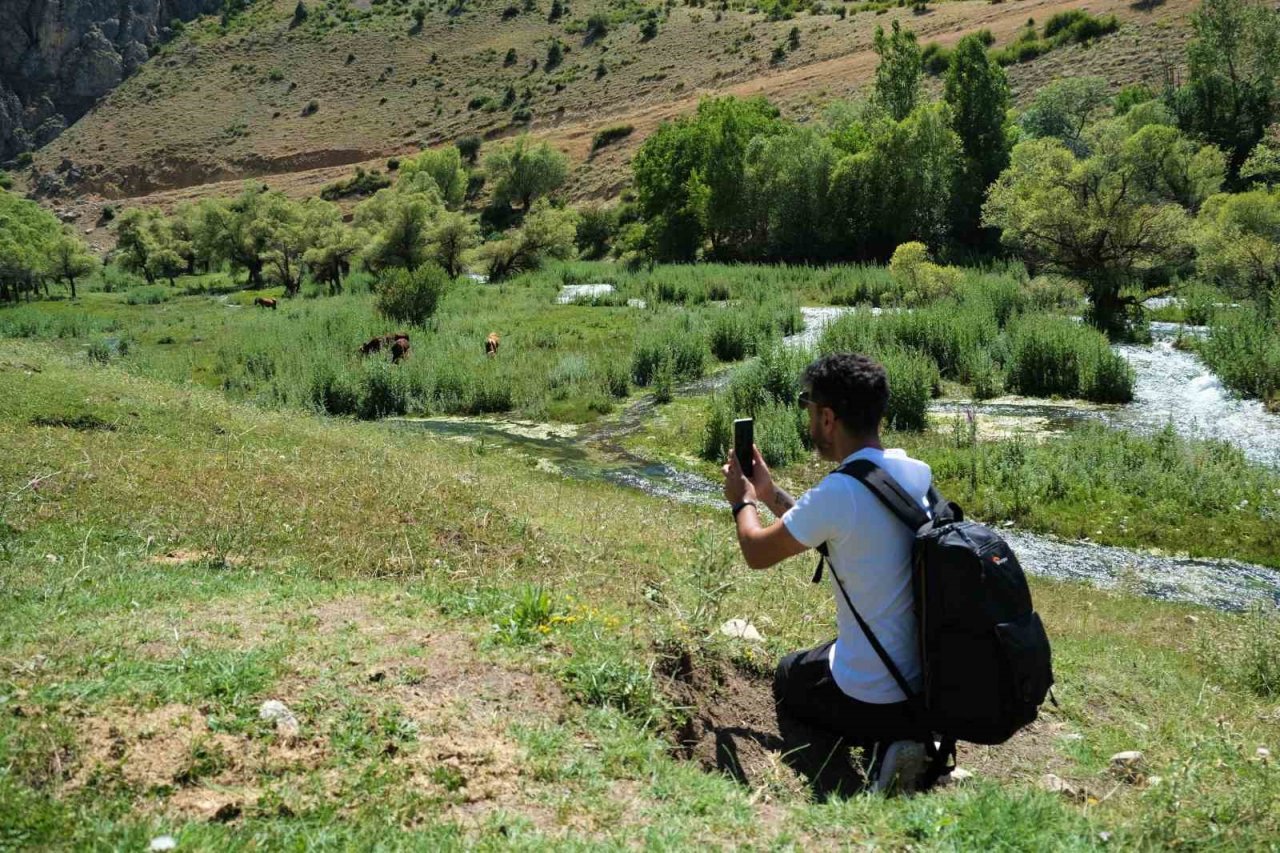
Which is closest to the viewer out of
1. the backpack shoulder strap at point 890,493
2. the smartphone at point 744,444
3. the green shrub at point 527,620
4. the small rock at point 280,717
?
the backpack shoulder strap at point 890,493

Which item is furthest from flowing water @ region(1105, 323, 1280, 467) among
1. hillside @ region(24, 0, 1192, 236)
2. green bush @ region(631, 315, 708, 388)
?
hillside @ region(24, 0, 1192, 236)

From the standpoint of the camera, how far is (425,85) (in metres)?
105

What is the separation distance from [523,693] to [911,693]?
1.93m

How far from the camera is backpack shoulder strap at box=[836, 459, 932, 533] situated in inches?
156

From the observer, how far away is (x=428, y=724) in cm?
429

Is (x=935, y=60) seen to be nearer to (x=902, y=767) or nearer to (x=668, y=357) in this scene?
(x=668, y=357)

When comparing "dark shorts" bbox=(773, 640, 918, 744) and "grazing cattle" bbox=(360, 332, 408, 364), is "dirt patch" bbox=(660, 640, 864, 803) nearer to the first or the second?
"dark shorts" bbox=(773, 640, 918, 744)

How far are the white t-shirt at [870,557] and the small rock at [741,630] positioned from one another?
1.88 meters

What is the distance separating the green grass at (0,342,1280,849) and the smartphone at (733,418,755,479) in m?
1.32

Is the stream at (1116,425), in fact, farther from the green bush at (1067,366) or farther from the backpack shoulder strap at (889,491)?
the backpack shoulder strap at (889,491)

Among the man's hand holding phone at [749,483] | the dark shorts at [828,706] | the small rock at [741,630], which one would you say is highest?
the man's hand holding phone at [749,483]

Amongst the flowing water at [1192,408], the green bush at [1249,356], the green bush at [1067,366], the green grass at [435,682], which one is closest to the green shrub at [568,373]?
the green bush at [1067,366]

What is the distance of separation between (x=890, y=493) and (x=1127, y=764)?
8.57 ft

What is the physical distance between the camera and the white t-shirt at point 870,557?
3975mm
